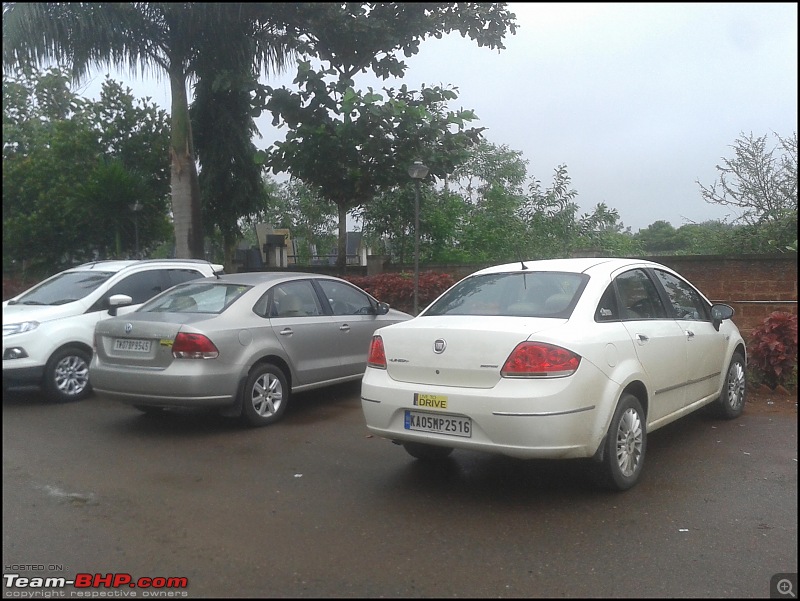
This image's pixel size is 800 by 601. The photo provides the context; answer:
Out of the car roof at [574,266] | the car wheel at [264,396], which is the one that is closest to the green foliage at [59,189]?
the car wheel at [264,396]

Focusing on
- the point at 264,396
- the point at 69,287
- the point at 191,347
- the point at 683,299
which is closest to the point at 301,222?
the point at 69,287

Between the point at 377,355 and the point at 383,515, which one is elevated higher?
the point at 377,355

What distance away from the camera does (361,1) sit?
1498cm

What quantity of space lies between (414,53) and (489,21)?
164 centimetres

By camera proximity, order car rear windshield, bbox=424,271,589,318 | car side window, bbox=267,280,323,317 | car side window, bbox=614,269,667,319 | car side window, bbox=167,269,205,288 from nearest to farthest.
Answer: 1. car rear windshield, bbox=424,271,589,318
2. car side window, bbox=614,269,667,319
3. car side window, bbox=267,280,323,317
4. car side window, bbox=167,269,205,288

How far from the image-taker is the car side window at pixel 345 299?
28.4ft

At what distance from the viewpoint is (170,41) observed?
14.0 m

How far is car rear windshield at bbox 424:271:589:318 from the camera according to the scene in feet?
17.7

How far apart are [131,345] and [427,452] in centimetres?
307

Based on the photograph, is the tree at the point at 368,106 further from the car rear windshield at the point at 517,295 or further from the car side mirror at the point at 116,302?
the car rear windshield at the point at 517,295

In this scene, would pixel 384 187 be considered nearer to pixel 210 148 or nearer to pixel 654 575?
pixel 210 148

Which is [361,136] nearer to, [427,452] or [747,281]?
[747,281]

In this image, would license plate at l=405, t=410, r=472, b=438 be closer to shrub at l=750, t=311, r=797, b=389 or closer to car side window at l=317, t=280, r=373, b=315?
car side window at l=317, t=280, r=373, b=315

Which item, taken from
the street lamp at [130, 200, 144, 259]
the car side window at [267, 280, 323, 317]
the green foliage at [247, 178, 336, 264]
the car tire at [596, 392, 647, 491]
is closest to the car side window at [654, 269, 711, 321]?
the car tire at [596, 392, 647, 491]
